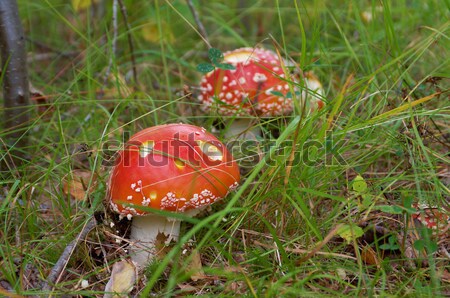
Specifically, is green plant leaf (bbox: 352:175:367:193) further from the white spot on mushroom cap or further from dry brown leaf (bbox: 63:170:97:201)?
dry brown leaf (bbox: 63:170:97:201)

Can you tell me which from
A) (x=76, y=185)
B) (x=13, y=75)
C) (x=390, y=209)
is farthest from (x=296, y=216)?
(x=13, y=75)

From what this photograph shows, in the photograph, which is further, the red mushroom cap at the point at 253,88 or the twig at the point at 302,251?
the red mushroom cap at the point at 253,88

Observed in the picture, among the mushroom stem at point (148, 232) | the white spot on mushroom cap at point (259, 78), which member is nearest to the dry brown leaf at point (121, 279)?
the mushroom stem at point (148, 232)

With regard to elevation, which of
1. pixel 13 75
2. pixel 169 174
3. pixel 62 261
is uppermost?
pixel 13 75

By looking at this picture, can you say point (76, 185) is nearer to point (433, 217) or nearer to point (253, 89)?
point (253, 89)

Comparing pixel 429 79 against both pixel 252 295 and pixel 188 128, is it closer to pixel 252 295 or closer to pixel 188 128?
pixel 188 128

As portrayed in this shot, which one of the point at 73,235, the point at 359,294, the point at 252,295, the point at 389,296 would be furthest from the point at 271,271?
the point at 73,235

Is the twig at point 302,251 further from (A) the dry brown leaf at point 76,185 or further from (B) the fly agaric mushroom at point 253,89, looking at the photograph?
(B) the fly agaric mushroom at point 253,89
